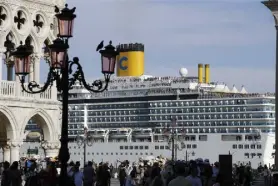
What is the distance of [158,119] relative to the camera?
296 ft

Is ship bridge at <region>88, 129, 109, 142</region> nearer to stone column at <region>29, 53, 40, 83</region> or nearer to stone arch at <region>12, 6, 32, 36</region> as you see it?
stone column at <region>29, 53, 40, 83</region>

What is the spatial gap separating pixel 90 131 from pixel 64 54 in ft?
256

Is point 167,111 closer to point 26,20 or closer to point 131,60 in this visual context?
point 131,60

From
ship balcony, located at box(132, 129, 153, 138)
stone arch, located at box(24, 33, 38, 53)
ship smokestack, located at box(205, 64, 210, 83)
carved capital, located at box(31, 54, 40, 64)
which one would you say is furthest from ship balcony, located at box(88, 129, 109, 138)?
stone arch, located at box(24, 33, 38, 53)

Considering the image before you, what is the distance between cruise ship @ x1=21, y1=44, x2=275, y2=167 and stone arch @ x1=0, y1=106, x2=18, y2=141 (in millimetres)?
49236

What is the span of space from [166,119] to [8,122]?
2424 inches

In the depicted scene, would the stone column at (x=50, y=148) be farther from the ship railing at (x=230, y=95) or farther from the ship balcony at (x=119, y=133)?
the ship railing at (x=230, y=95)

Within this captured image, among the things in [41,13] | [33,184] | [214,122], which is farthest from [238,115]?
[33,184]

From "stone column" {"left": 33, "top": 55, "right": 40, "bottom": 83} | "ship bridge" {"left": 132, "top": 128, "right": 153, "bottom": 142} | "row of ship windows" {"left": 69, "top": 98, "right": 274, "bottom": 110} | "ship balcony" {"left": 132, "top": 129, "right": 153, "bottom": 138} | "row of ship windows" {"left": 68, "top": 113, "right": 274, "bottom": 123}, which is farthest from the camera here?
"ship balcony" {"left": 132, "top": 129, "right": 153, "bottom": 138}

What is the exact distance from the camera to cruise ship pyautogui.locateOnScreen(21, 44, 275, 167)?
3255 inches

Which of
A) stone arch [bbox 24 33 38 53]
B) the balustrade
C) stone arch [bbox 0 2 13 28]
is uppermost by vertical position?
stone arch [bbox 0 2 13 28]

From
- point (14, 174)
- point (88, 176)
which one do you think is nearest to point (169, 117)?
point (88, 176)

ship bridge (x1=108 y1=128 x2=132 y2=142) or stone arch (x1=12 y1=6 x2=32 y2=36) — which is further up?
stone arch (x1=12 y1=6 x2=32 y2=36)

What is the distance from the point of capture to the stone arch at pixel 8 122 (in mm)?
28453
